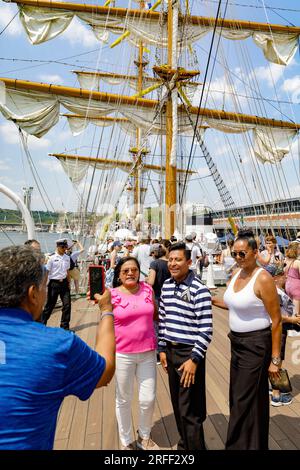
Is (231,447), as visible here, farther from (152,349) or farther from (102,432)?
(102,432)

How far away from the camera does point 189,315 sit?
2.15 m

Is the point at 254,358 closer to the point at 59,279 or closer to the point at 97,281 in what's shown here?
the point at 97,281

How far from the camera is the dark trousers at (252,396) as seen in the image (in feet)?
6.70

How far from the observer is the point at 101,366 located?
115 cm

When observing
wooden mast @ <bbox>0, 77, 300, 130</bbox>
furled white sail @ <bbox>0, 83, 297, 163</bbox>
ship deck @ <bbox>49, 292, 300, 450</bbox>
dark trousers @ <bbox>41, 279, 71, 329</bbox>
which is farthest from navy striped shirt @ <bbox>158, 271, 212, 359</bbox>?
wooden mast @ <bbox>0, 77, 300, 130</bbox>

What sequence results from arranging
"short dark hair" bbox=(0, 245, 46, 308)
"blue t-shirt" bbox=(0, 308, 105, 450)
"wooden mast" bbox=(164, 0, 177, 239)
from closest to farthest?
1. "blue t-shirt" bbox=(0, 308, 105, 450)
2. "short dark hair" bbox=(0, 245, 46, 308)
3. "wooden mast" bbox=(164, 0, 177, 239)

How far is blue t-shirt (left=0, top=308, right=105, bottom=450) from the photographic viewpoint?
3.07ft

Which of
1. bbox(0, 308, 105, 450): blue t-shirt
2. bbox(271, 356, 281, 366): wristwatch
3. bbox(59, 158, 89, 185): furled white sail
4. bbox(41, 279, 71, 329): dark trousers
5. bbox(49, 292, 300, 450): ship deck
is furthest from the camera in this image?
bbox(59, 158, 89, 185): furled white sail

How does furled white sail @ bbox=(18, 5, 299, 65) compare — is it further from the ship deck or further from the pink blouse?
the pink blouse

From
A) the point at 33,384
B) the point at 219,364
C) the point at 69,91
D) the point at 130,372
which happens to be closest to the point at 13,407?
the point at 33,384

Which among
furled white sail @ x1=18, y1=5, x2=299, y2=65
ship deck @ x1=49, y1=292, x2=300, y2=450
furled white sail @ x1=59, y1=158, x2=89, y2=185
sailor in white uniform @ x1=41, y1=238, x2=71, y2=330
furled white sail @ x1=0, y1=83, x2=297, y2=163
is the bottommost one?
ship deck @ x1=49, y1=292, x2=300, y2=450

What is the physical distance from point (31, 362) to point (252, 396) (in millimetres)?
1634

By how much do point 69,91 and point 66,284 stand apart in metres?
11.3

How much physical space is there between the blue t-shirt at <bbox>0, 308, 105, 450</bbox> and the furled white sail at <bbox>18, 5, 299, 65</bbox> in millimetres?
16242
